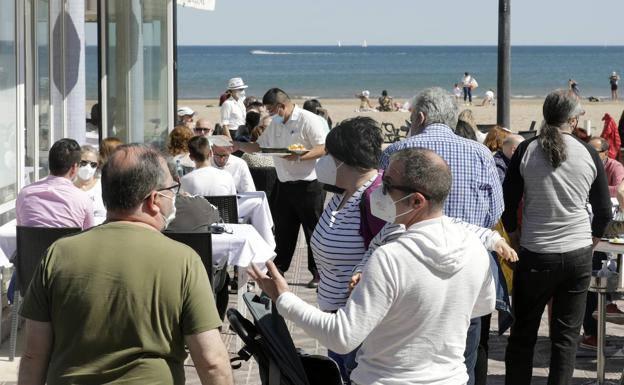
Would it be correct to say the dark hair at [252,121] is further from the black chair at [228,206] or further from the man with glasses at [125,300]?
the man with glasses at [125,300]

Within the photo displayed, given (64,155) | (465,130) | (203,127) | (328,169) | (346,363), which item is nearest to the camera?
(346,363)

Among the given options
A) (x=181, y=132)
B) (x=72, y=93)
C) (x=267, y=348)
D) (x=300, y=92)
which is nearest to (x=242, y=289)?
(x=181, y=132)

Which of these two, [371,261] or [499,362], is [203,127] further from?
[371,261]

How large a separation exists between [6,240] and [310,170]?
318 cm

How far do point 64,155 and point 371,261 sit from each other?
4285 mm

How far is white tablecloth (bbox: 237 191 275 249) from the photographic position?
33.1 ft

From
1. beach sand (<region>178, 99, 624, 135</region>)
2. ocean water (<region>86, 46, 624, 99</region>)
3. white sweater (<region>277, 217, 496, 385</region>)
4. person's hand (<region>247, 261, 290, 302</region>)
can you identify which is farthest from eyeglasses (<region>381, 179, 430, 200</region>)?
ocean water (<region>86, 46, 624, 99</region>)

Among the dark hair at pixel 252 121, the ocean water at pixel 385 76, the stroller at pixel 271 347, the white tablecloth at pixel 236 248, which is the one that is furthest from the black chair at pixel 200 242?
the ocean water at pixel 385 76

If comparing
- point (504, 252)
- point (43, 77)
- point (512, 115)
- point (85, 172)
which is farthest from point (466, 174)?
point (512, 115)

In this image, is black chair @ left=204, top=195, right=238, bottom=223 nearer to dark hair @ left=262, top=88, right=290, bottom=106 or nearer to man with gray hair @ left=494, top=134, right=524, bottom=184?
dark hair @ left=262, top=88, right=290, bottom=106

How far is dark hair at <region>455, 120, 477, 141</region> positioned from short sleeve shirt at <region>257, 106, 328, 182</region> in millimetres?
2140

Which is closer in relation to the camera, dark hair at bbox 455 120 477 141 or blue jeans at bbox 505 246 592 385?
blue jeans at bbox 505 246 592 385

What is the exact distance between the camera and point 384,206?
3986mm

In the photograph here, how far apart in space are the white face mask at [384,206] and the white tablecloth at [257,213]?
5.98m
